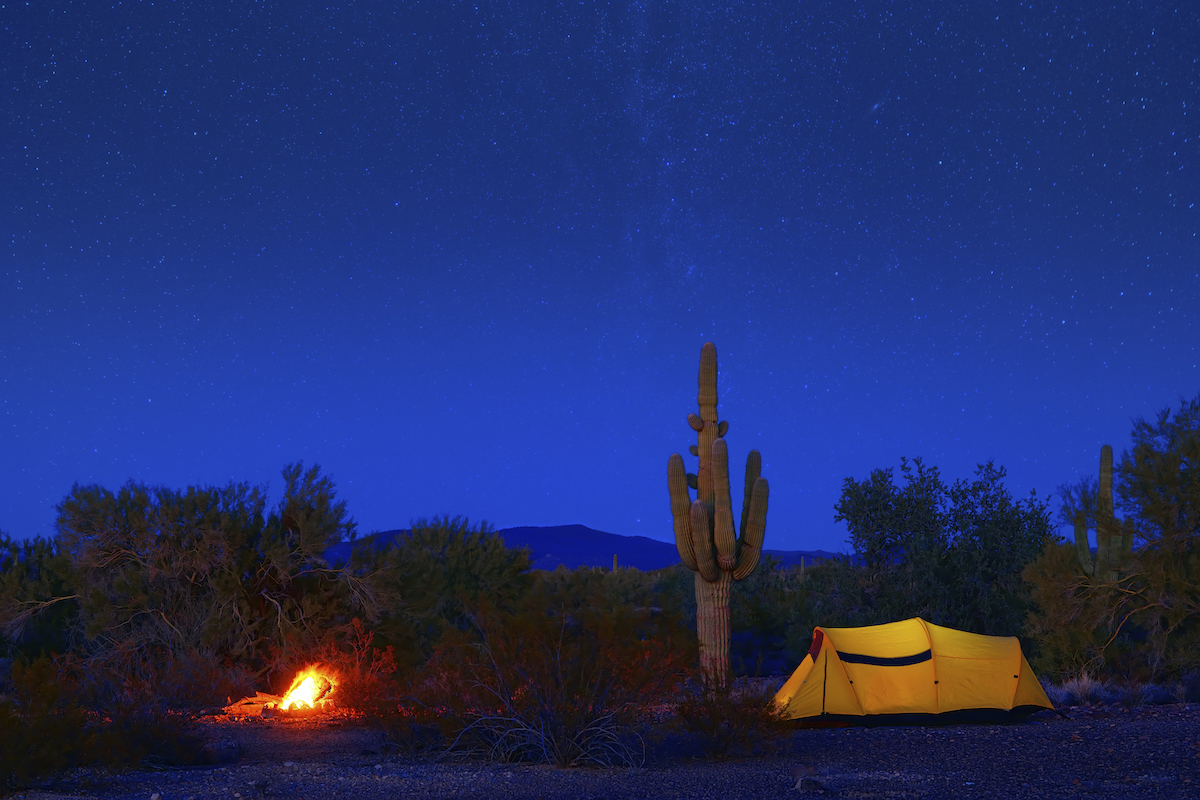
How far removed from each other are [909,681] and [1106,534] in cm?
638

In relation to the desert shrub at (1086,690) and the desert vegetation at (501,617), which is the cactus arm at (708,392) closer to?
the desert vegetation at (501,617)

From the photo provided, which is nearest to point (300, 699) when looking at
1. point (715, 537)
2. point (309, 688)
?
point (309, 688)

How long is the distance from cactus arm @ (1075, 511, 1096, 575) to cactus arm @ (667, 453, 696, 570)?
7.99 metres

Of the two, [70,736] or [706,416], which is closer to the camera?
[70,736]

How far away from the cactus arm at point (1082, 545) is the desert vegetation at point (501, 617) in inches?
2.0

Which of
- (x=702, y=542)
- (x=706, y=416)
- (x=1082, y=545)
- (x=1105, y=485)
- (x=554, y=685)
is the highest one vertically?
(x=706, y=416)

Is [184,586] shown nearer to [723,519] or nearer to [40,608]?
[40,608]

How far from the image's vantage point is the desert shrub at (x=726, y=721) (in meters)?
9.58

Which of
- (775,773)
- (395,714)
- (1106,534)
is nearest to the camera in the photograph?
(775,773)

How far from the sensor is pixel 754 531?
1361cm

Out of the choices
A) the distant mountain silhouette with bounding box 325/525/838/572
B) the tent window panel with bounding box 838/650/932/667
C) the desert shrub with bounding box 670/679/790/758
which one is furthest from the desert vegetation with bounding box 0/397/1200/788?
the distant mountain silhouette with bounding box 325/525/838/572

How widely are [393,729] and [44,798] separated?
3486 millimetres

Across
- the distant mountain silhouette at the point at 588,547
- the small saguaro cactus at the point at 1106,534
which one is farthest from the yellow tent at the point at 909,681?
the distant mountain silhouette at the point at 588,547

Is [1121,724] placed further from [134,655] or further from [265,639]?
[134,655]
